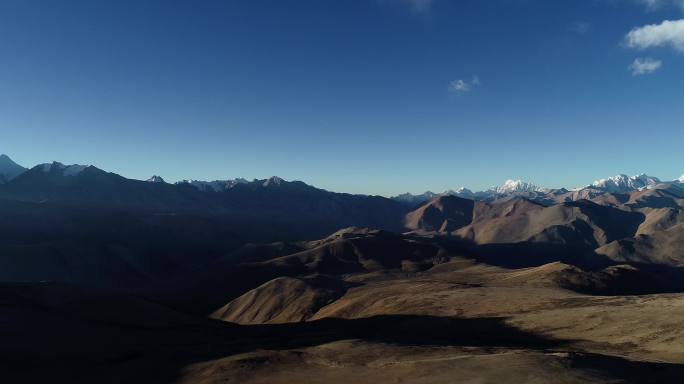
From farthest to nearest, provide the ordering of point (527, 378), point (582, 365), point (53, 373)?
point (53, 373) → point (582, 365) → point (527, 378)

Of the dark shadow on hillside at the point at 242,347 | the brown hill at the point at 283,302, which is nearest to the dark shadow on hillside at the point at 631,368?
the dark shadow on hillside at the point at 242,347

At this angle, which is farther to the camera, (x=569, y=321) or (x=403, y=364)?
(x=569, y=321)

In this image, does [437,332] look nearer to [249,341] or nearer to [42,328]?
[249,341]

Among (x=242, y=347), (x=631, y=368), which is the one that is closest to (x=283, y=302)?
(x=242, y=347)

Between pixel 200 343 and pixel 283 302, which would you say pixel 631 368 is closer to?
pixel 200 343

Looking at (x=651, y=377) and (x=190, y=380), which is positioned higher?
(x=651, y=377)

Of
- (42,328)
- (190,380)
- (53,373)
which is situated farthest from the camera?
(42,328)

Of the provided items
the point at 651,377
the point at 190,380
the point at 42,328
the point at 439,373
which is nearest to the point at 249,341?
the point at 190,380

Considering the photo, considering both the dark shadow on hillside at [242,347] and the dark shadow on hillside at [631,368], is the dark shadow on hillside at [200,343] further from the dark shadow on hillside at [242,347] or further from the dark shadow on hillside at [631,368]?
the dark shadow on hillside at [631,368]

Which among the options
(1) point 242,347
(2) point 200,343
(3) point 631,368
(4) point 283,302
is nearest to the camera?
(3) point 631,368
